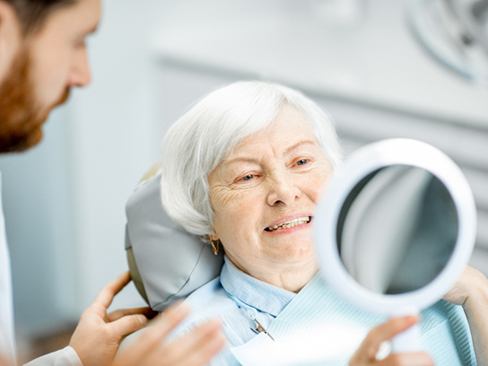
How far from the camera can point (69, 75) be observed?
1.13 metres

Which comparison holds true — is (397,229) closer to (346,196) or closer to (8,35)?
(346,196)

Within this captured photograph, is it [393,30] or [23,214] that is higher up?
[393,30]

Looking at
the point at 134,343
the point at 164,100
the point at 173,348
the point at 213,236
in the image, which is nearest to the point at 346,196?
the point at 173,348

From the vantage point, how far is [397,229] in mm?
1128

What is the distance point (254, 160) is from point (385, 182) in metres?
0.37

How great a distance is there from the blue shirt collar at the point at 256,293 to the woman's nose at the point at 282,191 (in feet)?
0.47

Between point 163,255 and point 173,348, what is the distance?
0.50 m

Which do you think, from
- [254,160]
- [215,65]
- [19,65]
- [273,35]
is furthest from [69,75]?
[273,35]

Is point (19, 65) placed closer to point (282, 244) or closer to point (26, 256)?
point (282, 244)

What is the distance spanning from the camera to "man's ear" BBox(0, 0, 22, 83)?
102 centimetres

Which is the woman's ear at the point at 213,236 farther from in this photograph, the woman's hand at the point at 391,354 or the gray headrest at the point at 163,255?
the woman's hand at the point at 391,354

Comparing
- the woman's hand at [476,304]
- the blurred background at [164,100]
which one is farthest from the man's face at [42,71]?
the blurred background at [164,100]

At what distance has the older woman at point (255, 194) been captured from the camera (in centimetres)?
138

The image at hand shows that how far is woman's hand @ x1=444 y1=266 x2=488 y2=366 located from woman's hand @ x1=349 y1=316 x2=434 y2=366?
0.36 m
